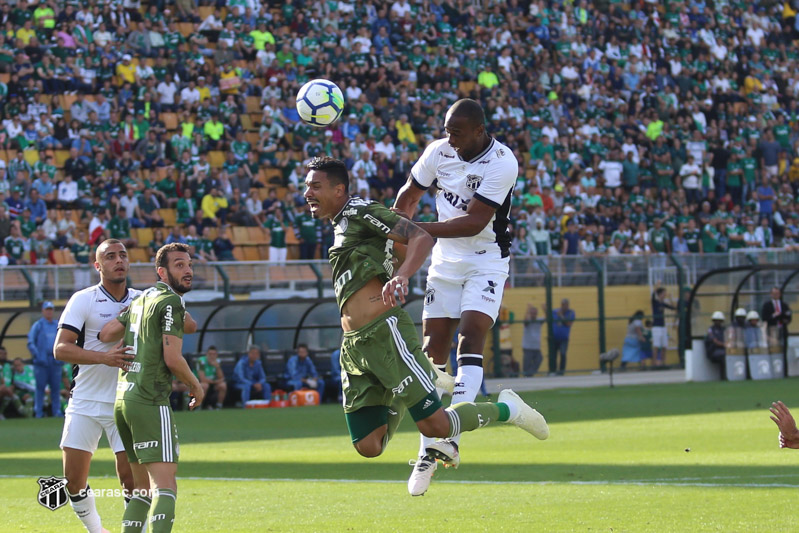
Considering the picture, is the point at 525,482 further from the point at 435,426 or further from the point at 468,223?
the point at 435,426

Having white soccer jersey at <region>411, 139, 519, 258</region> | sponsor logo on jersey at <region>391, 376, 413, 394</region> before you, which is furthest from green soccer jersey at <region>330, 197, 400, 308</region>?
white soccer jersey at <region>411, 139, 519, 258</region>

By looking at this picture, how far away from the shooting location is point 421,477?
948 cm

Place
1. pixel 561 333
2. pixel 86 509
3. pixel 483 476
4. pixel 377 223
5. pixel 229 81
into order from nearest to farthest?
pixel 377 223
pixel 86 509
pixel 483 476
pixel 561 333
pixel 229 81

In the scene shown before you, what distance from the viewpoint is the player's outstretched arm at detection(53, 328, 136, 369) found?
8727 mm

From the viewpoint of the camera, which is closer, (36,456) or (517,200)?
(36,456)

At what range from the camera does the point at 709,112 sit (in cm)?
4012

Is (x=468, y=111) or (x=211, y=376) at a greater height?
(x=468, y=111)

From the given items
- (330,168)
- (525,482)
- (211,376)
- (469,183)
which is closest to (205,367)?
(211,376)

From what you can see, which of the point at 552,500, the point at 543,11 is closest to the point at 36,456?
the point at 552,500

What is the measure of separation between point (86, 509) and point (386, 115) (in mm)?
24450

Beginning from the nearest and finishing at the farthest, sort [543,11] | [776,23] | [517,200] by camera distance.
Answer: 1. [517,200]
2. [543,11]
3. [776,23]

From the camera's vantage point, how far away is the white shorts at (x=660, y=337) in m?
32.5

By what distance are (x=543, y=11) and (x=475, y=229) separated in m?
31.1

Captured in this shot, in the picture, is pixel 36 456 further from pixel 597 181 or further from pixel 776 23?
pixel 776 23
